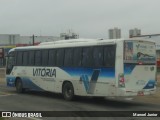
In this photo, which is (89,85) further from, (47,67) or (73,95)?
(47,67)

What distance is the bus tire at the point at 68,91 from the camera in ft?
65.1

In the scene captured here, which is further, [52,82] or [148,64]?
[52,82]

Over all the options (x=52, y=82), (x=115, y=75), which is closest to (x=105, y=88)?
(x=115, y=75)

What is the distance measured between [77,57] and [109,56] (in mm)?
2407

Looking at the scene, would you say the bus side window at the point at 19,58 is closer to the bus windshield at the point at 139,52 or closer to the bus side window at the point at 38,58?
the bus side window at the point at 38,58

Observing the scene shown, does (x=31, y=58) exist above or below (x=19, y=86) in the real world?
above

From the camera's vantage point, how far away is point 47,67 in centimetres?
2173

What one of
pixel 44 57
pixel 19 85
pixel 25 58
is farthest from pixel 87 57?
pixel 19 85

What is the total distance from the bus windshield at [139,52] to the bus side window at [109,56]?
523 mm

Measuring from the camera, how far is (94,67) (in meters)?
18.4

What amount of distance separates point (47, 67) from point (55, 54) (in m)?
0.90

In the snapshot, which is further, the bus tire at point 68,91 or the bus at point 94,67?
the bus tire at point 68,91

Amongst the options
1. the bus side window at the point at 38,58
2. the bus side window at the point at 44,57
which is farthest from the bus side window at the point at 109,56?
the bus side window at the point at 38,58

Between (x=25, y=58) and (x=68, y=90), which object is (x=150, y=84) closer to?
(x=68, y=90)
